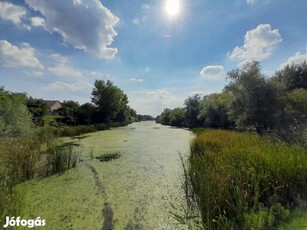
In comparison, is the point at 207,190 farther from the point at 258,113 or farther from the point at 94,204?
the point at 258,113

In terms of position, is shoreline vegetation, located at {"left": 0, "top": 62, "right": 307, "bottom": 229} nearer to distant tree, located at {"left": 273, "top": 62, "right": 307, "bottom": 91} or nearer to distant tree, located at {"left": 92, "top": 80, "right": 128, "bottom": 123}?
distant tree, located at {"left": 273, "top": 62, "right": 307, "bottom": 91}

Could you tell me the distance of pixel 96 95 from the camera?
3819 cm

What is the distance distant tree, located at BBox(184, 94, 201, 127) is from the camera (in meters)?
37.1

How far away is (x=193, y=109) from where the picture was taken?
1475 inches

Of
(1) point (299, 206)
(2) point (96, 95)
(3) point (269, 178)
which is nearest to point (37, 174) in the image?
(3) point (269, 178)

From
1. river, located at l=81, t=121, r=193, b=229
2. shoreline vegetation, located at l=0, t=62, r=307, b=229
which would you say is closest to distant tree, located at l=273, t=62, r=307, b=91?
shoreline vegetation, located at l=0, t=62, r=307, b=229

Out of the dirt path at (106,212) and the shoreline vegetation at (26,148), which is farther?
the shoreline vegetation at (26,148)

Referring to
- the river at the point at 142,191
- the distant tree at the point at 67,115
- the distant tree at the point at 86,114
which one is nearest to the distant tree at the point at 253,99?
the river at the point at 142,191

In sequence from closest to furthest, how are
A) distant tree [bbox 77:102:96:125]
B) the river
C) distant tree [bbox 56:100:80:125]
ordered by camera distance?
the river, distant tree [bbox 56:100:80:125], distant tree [bbox 77:102:96:125]

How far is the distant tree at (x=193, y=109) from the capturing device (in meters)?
37.1

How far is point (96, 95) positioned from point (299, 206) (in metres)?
37.0

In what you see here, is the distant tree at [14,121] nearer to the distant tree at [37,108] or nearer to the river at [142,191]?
the river at [142,191]

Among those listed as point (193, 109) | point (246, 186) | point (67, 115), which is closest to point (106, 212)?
point (246, 186)

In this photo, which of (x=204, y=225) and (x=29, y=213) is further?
(x=29, y=213)
